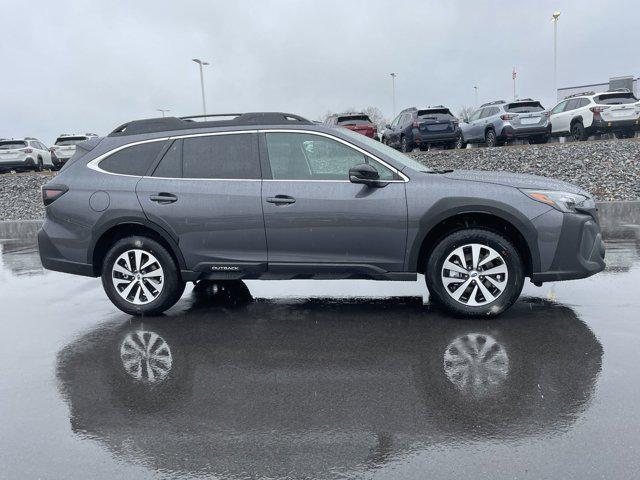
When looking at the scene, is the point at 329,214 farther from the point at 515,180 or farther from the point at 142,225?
the point at 142,225

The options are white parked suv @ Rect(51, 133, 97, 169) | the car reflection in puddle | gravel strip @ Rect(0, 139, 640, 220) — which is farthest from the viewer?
white parked suv @ Rect(51, 133, 97, 169)

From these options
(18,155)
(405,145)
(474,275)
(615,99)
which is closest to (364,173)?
(474,275)

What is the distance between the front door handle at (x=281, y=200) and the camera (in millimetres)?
5516

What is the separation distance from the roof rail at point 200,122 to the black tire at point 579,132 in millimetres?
17126

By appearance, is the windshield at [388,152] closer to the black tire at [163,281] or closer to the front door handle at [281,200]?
the front door handle at [281,200]

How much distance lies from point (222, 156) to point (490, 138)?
17698 mm

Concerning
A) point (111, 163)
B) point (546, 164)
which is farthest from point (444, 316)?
point (546, 164)

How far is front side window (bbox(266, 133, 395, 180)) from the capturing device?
556cm

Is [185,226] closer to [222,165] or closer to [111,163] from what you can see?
[222,165]

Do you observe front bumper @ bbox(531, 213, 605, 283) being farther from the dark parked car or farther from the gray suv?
the dark parked car

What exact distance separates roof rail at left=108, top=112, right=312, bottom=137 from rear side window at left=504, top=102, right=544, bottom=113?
16.7 m

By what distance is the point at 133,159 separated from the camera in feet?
19.6

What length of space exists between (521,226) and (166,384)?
3.26 meters

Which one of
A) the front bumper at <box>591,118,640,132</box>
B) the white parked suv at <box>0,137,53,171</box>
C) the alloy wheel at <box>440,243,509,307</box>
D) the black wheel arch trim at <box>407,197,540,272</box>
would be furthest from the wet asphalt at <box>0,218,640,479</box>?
the white parked suv at <box>0,137,53,171</box>
